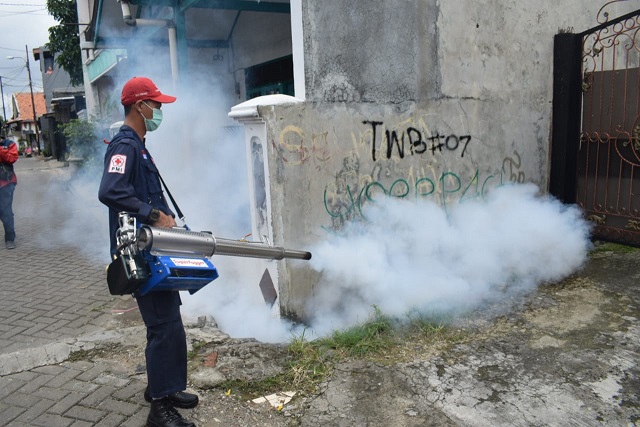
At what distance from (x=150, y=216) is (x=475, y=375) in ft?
7.60

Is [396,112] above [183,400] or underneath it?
above

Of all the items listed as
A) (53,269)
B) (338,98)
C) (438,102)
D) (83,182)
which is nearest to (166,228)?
(338,98)

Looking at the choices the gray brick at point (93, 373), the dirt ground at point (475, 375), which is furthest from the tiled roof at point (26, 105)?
the dirt ground at point (475, 375)

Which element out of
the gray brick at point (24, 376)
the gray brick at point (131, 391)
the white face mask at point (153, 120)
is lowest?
the gray brick at point (131, 391)

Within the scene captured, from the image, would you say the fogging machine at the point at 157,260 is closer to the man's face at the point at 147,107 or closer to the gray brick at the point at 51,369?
the man's face at the point at 147,107

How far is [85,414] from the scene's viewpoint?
123 inches

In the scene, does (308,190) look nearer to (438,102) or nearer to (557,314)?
(438,102)

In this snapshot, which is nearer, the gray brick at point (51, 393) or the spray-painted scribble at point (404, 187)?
the gray brick at point (51, 393)

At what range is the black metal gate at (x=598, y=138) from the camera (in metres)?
5.38

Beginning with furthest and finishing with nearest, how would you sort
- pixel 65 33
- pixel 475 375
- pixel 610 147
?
pixel 65 33, pixel 610 147, pixel 475 375

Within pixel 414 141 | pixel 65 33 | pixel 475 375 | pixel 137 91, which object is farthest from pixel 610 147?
pixel 65 33

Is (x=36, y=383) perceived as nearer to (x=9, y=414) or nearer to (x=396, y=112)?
(x=9, y=414)

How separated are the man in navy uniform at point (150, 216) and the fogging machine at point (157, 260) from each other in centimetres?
14

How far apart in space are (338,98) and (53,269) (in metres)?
4.52
